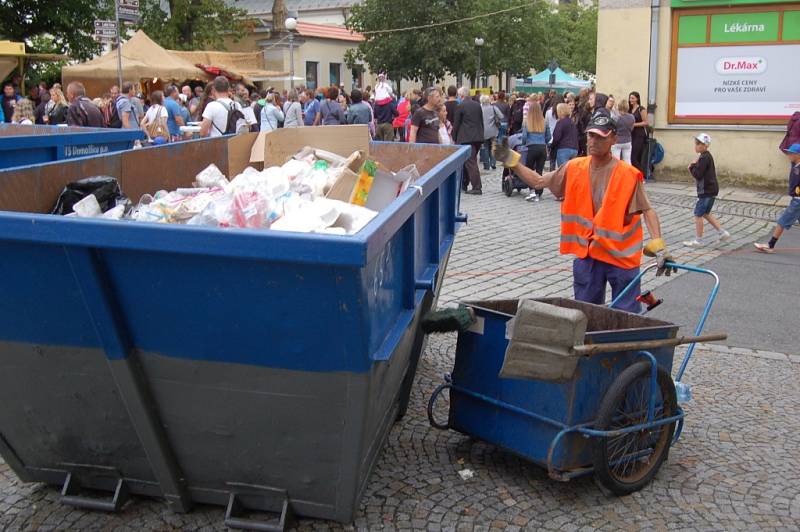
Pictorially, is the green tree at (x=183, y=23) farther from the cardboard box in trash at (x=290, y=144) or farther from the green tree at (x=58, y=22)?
the cardboard box in trash at (x=290, y=144)

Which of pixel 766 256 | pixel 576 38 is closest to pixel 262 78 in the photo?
pixel 766 256

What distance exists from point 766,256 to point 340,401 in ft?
28.0

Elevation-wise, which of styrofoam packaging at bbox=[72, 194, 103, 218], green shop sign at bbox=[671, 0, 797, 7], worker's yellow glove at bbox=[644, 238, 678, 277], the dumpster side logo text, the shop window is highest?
green shop sign at bbox=[671, 0, 797, 7]

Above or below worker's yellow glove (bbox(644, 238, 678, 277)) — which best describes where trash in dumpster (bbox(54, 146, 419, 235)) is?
above

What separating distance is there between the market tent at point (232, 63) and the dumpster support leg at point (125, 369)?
26.0m

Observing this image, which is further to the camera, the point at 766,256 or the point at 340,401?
the point at 766,256

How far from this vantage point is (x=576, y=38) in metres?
61.8

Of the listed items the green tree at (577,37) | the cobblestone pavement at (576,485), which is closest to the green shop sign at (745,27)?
the cobblestone pavement at (576,485)

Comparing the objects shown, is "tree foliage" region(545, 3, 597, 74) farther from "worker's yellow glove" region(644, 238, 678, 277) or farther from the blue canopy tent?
"worker's yellow glove" region(644, 238, 678, 277)

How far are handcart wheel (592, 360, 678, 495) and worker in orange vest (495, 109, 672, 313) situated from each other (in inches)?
40.7

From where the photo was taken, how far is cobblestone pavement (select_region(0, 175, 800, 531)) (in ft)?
13.0

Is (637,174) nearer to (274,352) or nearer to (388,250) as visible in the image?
(388,250)

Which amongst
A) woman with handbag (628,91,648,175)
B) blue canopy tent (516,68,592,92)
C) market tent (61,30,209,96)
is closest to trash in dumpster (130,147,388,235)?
woman with handbag (628,91,648,175)

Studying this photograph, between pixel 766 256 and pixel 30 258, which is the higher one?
pixel 30 258
